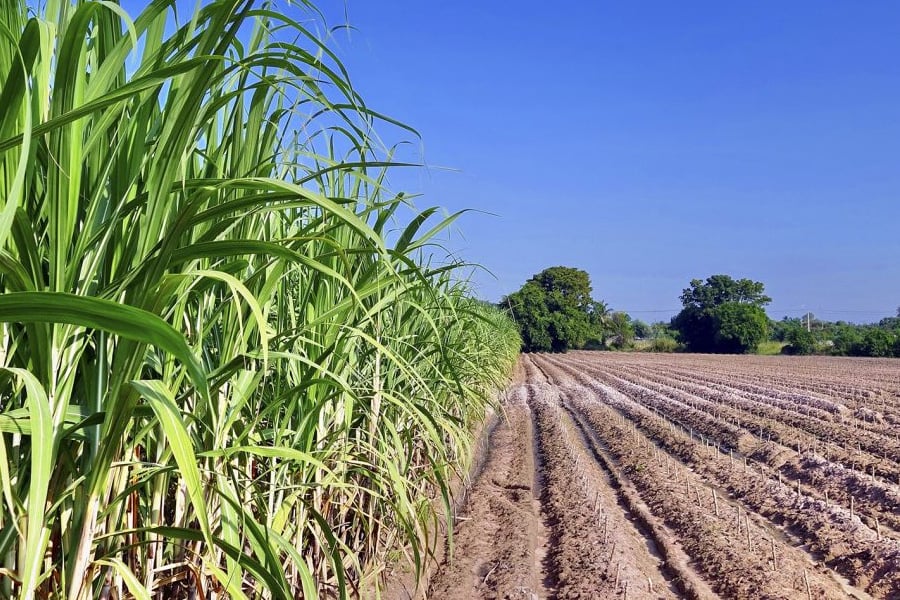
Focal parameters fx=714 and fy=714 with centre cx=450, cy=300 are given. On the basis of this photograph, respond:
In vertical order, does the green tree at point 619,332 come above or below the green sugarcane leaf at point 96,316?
above

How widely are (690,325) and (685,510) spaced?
190 ft

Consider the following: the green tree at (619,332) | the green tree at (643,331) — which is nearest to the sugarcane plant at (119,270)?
the green tree at (619,332)

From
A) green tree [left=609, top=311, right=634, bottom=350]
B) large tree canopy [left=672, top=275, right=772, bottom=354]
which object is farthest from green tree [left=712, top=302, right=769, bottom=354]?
green tree [left=609, top=311, right=634, bottom=350]

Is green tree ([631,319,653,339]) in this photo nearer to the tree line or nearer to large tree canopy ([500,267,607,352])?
the tree line

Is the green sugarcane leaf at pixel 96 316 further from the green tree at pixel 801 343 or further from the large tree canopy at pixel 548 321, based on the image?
the green tree at pixel 801 343

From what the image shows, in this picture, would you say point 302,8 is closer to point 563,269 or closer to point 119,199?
point 119,199

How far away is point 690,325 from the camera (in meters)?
60.8

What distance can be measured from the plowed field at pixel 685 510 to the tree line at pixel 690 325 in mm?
20029

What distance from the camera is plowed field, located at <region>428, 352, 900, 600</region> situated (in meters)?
4.41

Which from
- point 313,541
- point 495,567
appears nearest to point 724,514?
point 495,567

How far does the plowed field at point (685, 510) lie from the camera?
441 centimetres

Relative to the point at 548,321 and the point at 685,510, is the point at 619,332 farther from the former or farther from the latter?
the point at 685,510

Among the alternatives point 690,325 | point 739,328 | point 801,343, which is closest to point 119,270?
point 801,343

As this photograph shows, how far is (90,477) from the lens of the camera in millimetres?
964
